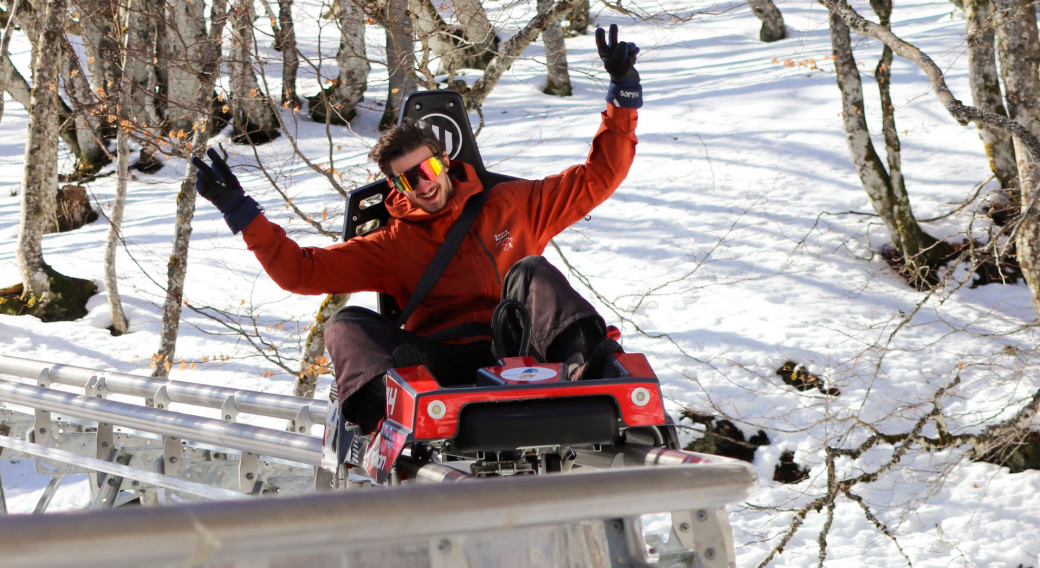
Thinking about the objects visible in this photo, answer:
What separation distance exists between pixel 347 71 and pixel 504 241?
789cm

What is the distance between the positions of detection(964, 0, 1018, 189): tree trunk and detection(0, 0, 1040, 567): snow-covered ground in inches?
17.1

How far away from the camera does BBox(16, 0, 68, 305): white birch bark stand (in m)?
7.82

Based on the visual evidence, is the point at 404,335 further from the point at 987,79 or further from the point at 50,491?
the point at 987,79

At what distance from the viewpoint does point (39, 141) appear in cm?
853

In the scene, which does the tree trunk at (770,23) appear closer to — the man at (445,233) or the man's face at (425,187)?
the man at (445,233)

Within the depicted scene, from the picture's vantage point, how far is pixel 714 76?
13.4 meters

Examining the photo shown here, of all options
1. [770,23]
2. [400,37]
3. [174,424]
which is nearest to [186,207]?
[400,37]

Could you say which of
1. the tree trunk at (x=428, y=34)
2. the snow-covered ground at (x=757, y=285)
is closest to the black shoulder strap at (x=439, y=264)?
the tree trunk at (x=428, y=34)

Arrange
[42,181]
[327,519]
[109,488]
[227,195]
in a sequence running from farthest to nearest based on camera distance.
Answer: [42,181] < [109,488] < [227,195] < [327,519]

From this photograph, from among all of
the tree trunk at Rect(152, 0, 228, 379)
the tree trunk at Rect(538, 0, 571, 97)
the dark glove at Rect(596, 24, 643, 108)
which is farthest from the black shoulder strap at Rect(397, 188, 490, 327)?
the tree trunk at Rect(538, 0, 571, 97)

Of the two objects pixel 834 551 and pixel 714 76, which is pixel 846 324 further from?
pixel 714 76

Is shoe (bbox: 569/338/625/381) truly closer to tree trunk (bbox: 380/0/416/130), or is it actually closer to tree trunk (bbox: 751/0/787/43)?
tree trunk (bbox: 380/0/416/130)

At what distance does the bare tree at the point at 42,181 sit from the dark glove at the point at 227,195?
616cm

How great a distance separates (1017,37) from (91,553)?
6085 millimetres
